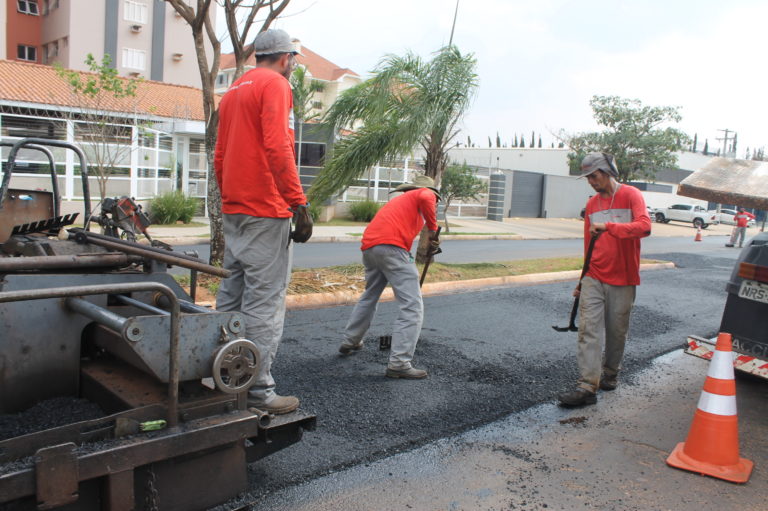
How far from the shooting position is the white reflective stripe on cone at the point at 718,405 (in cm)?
385

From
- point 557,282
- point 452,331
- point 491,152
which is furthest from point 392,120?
point 491,152

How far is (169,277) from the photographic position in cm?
329

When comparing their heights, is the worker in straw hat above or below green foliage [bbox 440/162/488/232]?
below

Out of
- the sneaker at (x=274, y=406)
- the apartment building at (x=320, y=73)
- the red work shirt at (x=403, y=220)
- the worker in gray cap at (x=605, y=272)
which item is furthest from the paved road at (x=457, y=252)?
the apartment building at (x=320, y=73)

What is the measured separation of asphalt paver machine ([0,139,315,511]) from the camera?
2299 millimetres

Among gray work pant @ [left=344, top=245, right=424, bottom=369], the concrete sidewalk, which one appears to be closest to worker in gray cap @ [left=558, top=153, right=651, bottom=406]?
gray work pant @ [left=344, top=245, right=424, bottom=369]

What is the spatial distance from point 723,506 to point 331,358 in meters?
3.10

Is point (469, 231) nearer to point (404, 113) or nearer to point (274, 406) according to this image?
point (404, 113)

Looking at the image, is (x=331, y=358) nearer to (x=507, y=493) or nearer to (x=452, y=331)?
(x=452, y=331)

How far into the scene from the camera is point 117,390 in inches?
115

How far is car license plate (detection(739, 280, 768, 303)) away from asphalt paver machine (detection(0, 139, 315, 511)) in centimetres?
372

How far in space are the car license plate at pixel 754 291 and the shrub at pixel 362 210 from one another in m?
19.2

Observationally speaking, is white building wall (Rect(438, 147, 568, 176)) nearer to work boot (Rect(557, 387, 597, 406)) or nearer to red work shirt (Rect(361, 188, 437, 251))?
red work shirt (Rect(361, 188, 437, 251))

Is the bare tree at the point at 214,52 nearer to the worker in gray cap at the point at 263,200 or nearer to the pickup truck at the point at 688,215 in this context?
the worker in gray cap at the point at 263,200
